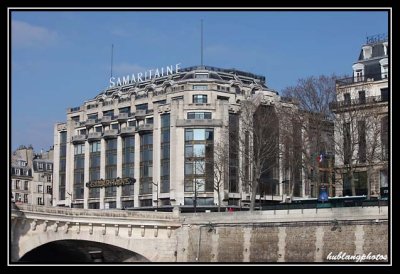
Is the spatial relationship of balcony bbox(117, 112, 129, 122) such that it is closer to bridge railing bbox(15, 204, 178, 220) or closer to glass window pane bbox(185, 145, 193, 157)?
glass window pane bbox(185, 145, 193, 157)

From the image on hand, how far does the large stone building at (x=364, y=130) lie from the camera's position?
8619cm

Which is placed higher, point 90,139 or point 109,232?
point 90,139

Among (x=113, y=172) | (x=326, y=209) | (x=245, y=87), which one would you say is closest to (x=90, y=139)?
(x=113, y=172)

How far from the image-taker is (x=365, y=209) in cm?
6662

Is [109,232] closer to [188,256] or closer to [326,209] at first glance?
[188,256]

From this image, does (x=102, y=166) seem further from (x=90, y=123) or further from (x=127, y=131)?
(x=90, y=123)

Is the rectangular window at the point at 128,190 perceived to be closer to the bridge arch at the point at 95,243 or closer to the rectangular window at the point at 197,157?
the rectangular window at the point at 197,157

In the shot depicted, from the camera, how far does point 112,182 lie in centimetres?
12681

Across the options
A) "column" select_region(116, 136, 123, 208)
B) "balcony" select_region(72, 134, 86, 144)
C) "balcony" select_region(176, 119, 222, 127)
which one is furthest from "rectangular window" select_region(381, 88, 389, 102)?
"balcony" select_region(72, 134, 86, 144)

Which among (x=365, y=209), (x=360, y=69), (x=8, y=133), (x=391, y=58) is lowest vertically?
(x=365, y=209)

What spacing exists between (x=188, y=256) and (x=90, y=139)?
57967 millimetres

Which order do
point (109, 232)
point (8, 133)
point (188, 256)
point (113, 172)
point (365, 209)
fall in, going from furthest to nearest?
point (113, 172), point (188, 256), point (109, 232), point (365, 209), point (8, 133)

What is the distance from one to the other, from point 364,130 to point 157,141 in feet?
136

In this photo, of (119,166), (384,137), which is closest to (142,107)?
(119,166)
